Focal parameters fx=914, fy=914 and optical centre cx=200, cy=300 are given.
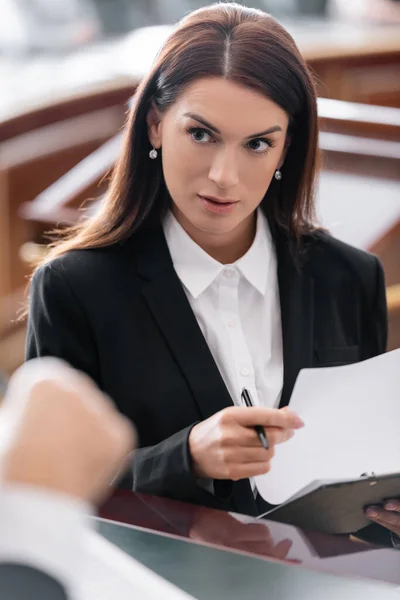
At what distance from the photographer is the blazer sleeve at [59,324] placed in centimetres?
115

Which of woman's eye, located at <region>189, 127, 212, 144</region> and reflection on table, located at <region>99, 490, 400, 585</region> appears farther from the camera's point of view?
woman's eye, located at <region>189, 127, 212, 144</region>

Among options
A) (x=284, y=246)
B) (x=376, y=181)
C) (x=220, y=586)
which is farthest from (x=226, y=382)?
(x=376, y=181)

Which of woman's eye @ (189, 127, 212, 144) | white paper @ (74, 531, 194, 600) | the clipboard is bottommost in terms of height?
the clipboard

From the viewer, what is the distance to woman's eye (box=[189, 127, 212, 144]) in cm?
109

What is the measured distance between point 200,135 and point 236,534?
1.64ft

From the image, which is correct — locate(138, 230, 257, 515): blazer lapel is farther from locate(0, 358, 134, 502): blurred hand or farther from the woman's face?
locate(0, 358, 134, 502): blurred hand

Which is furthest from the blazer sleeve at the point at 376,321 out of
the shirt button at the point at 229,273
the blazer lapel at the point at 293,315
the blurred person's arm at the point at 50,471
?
the blurred person's arm at the point at 50,471

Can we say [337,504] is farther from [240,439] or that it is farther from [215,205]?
[215,205]

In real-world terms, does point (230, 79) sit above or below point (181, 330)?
above

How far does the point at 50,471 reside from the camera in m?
0.44

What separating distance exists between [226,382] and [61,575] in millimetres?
796

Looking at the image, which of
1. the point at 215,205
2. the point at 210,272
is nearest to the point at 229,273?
the point at 210,272

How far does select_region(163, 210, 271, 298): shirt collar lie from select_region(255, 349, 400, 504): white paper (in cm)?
17

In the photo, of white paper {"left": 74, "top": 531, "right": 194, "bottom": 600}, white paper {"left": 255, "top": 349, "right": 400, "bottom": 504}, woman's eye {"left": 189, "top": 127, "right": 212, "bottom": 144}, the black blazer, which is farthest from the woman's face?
white paper {"left": 74, "top": 531, "right": 194, "bottom": 600}
